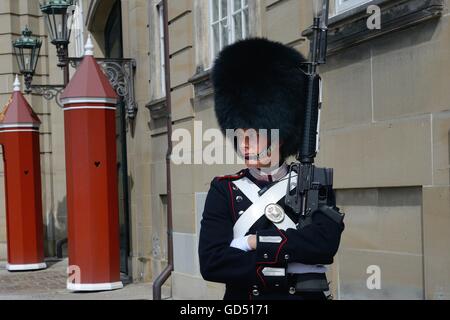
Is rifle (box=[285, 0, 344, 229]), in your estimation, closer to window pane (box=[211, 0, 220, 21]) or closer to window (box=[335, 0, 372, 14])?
window (box=[335, 0, 372, 14])

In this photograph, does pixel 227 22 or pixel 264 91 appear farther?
pixel 227 22

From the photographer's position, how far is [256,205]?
3.10 m

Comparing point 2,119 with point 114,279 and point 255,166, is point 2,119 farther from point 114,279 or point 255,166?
point 255,166

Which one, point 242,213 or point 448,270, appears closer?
point 242,213

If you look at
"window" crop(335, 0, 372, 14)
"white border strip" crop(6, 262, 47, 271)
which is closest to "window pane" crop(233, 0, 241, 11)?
"window" crop(335, 0, 372, 14)

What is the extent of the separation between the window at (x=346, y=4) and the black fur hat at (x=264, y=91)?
281 centimetres

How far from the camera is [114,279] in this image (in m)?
10.3

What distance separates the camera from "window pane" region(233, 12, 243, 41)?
856 cm

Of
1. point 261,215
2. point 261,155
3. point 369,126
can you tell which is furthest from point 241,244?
point 369,126

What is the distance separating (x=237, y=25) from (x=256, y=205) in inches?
228

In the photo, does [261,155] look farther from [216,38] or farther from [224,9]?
[216,38]

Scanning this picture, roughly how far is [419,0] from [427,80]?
1.77 ft

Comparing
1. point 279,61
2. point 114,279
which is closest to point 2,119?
point 114,279
